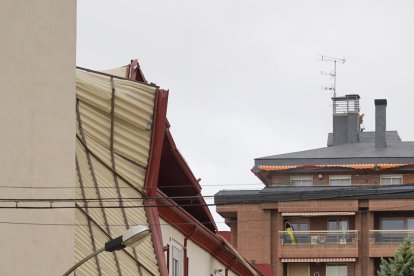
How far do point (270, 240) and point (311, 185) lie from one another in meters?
4.93

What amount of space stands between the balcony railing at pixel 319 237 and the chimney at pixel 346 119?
1339 cm

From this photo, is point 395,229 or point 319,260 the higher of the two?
point 395,229

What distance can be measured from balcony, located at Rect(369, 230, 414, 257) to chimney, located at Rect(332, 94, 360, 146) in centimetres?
1374

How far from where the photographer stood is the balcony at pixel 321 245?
113438 mm

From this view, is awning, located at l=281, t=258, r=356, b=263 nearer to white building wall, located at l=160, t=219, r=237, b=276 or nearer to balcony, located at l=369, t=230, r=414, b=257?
balcony, located at l=369, t=230, r=414, b=257

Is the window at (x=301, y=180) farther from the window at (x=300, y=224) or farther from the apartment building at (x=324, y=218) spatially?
the window at (x=300, y=224)

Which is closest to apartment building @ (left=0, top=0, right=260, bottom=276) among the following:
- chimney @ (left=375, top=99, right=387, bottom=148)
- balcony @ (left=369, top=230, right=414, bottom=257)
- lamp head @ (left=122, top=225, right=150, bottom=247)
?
lamp head @ (left=122, top=225, right=150, bottom=247)

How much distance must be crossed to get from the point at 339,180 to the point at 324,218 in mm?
4083

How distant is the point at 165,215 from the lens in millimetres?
45531

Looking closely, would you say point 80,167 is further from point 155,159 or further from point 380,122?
point 380,122

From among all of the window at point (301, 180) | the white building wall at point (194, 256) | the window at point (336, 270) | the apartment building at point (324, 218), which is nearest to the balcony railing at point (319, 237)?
the apartment building at point (324, 218)

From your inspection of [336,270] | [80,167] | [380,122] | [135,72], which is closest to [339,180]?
[336,270]

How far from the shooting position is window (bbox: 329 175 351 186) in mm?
117363

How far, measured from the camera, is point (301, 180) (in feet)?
388
